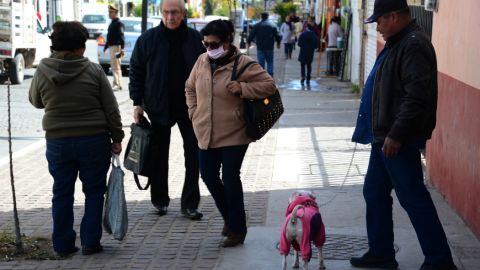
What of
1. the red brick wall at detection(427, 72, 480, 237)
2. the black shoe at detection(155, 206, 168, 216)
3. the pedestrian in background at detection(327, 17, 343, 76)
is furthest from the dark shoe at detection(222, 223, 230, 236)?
the pedestrian in background at detection(327, 17, 343, 76)

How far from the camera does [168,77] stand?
733 centimetres

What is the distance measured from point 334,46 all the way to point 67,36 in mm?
19982

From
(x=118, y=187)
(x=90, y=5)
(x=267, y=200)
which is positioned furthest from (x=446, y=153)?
(x=90, y=5)

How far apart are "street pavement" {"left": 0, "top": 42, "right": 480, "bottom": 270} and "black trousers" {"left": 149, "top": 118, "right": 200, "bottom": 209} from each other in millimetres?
169

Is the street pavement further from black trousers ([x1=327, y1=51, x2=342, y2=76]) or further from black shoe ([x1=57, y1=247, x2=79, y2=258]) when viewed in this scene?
black trousers ([x1=327, y1=51, x2=342, y2=76])

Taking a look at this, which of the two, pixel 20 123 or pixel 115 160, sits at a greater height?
pixel 115 160

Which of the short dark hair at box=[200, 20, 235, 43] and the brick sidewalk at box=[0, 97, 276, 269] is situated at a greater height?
the short dark hair at box=[200, 20, 235, 43]

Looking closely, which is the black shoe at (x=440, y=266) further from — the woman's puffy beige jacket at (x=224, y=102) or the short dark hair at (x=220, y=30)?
the short dark hair at (x=220, y=30)

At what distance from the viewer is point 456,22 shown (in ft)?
26.0

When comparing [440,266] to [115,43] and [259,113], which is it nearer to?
[259,113]

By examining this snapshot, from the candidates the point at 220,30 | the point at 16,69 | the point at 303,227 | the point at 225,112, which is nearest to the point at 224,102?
the point at 225,112

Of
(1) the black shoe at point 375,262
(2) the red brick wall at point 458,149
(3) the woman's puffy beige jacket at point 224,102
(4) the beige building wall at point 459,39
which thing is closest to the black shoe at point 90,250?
(3) the woman's puffy beige jacket at point 224,102

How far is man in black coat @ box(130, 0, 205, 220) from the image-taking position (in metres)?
7.32

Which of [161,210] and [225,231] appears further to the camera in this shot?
[161,210]
